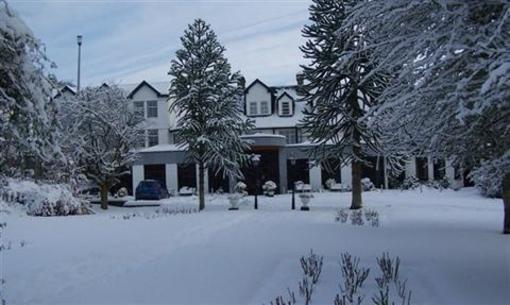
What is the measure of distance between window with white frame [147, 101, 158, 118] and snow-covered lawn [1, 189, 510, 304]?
28.1 meters

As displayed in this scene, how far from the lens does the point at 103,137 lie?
29.8 metres

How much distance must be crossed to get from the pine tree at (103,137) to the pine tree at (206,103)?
15.8ft

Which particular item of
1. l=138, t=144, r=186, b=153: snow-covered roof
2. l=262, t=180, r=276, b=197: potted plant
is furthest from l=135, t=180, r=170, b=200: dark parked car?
l=262, t=180, r=276, b=197: potted plant

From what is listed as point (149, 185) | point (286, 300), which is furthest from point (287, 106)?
point (286, 300)

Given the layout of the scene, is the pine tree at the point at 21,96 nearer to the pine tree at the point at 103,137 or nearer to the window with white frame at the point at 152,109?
the pine tree at the point at 103,137

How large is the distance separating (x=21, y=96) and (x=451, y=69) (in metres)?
4.90

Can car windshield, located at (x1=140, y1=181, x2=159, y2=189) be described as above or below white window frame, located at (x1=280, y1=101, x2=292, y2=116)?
below

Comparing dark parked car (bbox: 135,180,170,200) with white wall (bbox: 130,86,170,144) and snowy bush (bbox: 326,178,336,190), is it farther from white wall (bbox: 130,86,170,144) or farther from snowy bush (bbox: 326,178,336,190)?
snowy bush (bbox: 326,178,336,190)

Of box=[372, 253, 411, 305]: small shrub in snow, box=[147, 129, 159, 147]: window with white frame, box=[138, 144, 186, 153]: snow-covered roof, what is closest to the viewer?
box=[372, 253, 411, 305]: small shrub in snow

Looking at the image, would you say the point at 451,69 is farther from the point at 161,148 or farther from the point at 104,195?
the point at 161,148

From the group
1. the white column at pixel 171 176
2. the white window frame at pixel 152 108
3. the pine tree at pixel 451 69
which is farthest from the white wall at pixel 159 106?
the pine tree at pixel 451 69

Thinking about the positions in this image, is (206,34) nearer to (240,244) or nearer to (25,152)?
(240,244)

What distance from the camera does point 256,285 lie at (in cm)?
780

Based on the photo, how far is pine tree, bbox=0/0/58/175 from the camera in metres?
5.68
